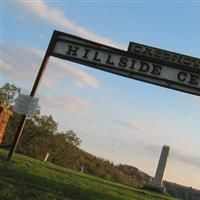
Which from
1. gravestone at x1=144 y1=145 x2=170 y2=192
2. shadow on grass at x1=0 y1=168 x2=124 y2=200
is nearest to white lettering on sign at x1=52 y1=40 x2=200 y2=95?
shadow on grass at x1=0 y1=168 x2=124 y2=200

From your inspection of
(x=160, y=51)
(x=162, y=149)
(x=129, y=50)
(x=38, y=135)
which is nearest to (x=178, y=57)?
(x=160, y=51)

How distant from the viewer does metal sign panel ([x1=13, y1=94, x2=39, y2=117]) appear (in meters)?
15.1

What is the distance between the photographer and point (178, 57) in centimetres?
1695

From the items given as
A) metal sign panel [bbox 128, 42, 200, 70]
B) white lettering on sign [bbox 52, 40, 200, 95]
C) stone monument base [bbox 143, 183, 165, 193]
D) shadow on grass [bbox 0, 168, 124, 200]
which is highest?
metal sign panel [bbox 128, 42, 200, 70]

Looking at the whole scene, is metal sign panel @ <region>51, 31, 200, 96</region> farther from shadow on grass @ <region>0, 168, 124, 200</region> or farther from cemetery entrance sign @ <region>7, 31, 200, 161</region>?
shadow on grass @ <region>0, 168, 124, 200</region>

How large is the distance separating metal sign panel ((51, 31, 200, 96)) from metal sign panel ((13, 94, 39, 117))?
83.9 inches

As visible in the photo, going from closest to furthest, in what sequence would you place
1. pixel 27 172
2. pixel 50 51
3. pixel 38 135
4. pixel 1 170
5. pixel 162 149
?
pixel 1 170, pixel 27 172, pixel 50 51, pixel 162 149, pixel 38 135

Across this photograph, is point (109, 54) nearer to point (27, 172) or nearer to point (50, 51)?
point (50, 51)

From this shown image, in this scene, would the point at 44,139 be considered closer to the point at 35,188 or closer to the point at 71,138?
the point at 71,138

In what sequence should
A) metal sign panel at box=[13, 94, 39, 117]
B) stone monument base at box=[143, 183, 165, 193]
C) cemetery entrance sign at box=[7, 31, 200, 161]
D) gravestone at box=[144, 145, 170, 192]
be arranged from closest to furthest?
metal sign panel at box=[13, 94, 39, 117] → cemetery entrance sign at box=[7, 31, 200, 161] → stone monument base at box=[143, 183, 165, 193] → gravestone at box=[144, 145, 170, 192]

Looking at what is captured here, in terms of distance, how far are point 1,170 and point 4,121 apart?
1.32 m

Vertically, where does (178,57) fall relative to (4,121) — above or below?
above

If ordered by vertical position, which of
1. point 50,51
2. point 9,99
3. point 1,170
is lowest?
point 1,170

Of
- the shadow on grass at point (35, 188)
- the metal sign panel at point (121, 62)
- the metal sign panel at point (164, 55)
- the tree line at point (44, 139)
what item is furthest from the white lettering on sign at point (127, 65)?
the tree line at point (44, 139)
